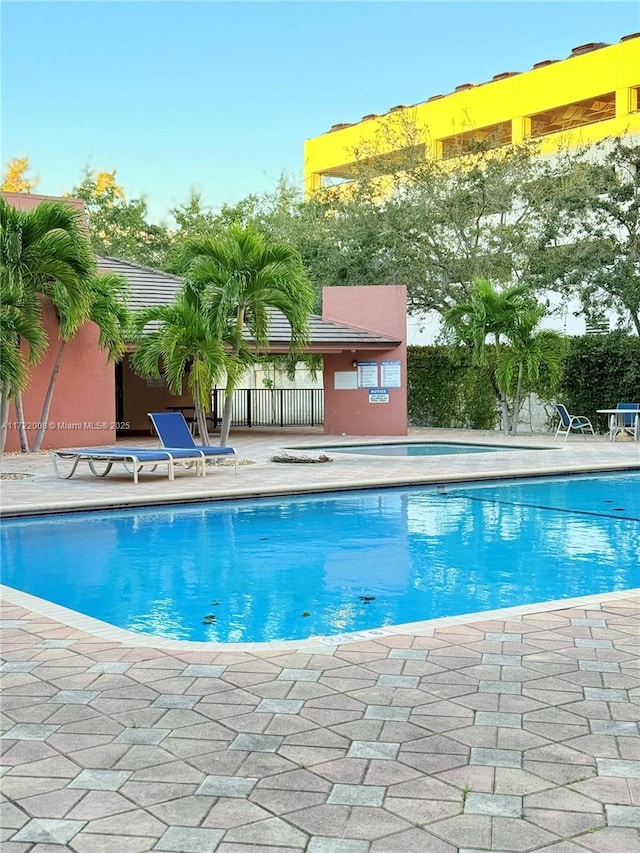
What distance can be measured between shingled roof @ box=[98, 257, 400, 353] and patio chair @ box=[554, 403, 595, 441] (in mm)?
4814

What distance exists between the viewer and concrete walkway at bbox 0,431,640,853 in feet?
10.4

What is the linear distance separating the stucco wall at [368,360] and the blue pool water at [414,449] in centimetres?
266

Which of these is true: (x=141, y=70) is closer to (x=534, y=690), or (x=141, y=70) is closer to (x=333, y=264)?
(x=333, y=264)

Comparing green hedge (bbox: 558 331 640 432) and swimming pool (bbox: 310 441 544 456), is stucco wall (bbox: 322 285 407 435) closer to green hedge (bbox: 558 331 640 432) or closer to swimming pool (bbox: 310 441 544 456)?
swimming pool (bbox: 310 441 544 456)

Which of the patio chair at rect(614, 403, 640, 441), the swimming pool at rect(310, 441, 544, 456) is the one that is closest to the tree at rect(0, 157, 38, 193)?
the swimming pool at rect(310, 441, 544, 456)

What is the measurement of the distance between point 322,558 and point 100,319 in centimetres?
1125

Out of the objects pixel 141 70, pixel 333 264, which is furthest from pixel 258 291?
pixel 333 264

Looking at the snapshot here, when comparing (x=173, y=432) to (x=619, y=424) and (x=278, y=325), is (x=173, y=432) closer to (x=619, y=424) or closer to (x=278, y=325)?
(x=278, y=325)

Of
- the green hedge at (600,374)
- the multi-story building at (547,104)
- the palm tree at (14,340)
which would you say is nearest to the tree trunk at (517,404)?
the green hedge at (600,374)

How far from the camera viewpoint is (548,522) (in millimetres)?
11453

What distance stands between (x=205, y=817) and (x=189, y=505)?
9.41m

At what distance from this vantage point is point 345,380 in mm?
25547

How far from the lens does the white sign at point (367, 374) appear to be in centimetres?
2523

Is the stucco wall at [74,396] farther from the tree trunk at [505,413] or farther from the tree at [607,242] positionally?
the tree at [607,242]
